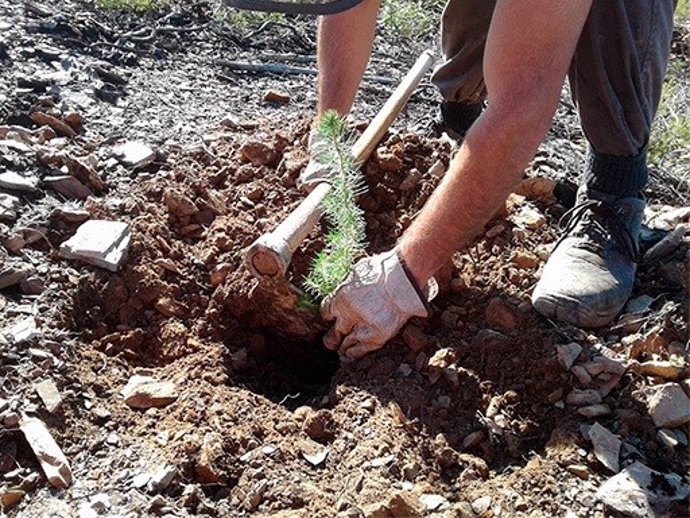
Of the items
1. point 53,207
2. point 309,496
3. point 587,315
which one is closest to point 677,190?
point 587,315

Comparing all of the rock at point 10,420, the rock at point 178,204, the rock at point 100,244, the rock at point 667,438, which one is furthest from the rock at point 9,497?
the rock at point 667,438

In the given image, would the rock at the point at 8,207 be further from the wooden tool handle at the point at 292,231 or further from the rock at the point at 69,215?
the wooden tool handle at the point at 292,231

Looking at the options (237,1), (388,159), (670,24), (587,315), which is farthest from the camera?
(388,159)

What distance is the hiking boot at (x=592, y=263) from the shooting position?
2.20 metres

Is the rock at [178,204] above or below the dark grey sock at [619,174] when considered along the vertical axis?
below

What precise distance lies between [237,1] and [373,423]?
1.01m

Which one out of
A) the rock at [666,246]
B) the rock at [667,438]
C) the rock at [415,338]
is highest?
the rock at [666,246]

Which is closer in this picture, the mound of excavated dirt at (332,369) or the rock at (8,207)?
the mound of excavated dirt at (332,369)

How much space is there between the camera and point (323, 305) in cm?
221

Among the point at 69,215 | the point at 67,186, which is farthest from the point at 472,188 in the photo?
the point at 67,186

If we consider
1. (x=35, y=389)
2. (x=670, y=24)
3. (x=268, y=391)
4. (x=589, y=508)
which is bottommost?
(x=268, y=391)

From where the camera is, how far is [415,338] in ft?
7.13

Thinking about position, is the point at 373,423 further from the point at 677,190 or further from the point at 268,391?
the point at 677,190

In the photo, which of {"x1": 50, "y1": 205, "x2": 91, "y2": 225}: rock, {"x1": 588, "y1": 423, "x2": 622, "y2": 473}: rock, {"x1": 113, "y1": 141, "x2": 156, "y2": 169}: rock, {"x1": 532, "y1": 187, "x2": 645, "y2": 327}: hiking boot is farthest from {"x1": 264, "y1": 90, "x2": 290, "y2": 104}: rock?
{"x1": 588, "y1": 423, "x2": 622, "y2": 473}: rock
